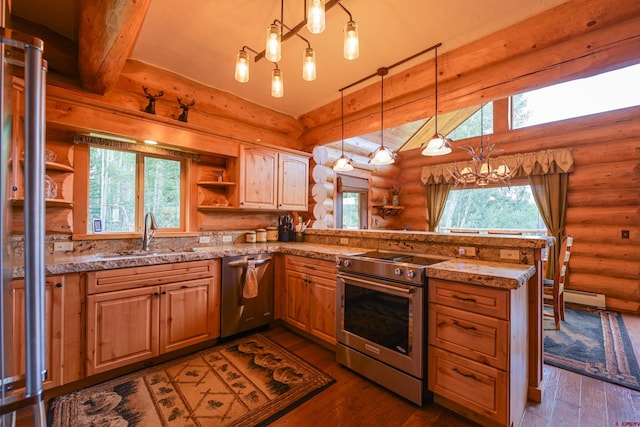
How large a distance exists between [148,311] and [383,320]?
6.48ft

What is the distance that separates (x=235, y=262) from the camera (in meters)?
2.82

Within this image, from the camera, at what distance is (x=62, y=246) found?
241 cm

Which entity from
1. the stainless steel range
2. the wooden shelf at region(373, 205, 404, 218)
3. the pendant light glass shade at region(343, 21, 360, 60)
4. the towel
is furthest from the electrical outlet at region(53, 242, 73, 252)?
the wooden shelf at region(373, 205, 404, 218)

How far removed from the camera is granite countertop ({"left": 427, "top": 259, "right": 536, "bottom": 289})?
1.59 m

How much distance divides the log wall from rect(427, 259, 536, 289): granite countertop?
343cm

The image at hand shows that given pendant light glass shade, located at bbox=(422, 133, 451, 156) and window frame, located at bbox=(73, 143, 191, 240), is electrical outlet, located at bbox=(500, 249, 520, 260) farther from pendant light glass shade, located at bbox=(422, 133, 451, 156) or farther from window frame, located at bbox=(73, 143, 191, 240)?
window frame, located at bbox=(73, 143, 191, 240)

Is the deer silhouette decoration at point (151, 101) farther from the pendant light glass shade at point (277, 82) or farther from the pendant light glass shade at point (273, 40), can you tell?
the pendant light glass shade at point (273, 40)

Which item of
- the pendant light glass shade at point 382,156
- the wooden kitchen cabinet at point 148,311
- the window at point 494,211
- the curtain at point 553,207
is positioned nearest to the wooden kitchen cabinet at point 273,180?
the wooden kitchen cabinet at point 148,311

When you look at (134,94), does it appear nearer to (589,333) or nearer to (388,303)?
(388,303)

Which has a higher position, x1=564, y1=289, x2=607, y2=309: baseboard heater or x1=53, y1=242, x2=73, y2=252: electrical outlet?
x1=53, y1=242, x2=73, y2=252: electrical outlet

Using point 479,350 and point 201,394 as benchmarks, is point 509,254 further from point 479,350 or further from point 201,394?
point 201,394

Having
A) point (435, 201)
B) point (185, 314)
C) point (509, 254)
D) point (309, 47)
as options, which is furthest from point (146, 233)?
point (435, 201)

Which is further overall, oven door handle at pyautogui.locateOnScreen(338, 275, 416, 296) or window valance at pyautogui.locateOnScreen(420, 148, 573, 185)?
window valance at pyautogui.locateOnScreen(420, 148, 573, 185)

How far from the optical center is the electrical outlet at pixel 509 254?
2.00 metres
